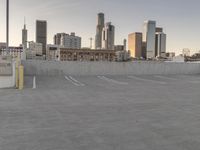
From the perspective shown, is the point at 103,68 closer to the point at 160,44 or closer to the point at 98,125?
the point at 98,125

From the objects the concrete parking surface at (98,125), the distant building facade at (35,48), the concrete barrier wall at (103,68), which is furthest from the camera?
the distant building facade at (35,48)

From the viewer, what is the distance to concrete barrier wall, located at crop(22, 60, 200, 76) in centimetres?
2411

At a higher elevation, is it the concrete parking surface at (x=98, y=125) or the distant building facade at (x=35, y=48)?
the distant building facade at (x=35, y=48)

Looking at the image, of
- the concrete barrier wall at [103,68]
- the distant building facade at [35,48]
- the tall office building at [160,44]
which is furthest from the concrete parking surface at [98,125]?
the tall office building at [160,44]

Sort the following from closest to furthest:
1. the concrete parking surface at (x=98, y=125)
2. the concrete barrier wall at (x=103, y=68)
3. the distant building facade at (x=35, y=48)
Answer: the concrete parking surface at (x=98, y=125) < the concrete barrier wall at (x=103, y=68) < the distant building facade at (x=35, y=48)

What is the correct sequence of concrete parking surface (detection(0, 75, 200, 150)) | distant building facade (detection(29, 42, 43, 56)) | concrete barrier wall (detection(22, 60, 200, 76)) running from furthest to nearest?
1. distant building facade (detection(29, 42, 43, 56))
2. concrete barrier wall (detection(22, 60, 200, 76))
3. concrete parking surface (detection(0, 75, 200, 150))

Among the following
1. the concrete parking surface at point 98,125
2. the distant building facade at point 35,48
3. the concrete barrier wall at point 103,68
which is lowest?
the concrete parking surface at point 98,125

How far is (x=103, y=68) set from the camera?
84.7 ft

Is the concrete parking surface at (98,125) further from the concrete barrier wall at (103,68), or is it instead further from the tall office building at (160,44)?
the tall office building at (160,44)

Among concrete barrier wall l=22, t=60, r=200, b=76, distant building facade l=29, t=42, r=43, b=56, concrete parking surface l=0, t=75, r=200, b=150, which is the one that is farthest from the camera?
distant building facade l=29, t=42, r=43, b=56

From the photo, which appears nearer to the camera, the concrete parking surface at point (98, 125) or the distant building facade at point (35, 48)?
the concrete parking surface at point (98, 125)

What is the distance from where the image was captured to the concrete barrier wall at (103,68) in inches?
949

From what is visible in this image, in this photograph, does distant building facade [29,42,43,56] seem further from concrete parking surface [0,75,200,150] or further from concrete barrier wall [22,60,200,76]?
concrete parking surface [0,75,200,150]

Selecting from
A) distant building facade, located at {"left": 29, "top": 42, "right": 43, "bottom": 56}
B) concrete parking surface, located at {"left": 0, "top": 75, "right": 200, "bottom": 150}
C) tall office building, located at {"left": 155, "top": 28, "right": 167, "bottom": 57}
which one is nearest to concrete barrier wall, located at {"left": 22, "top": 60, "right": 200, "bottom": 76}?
concrete parking surface, located at {"left": 0, "top": 75, "right": 200, "bottom": 150}
